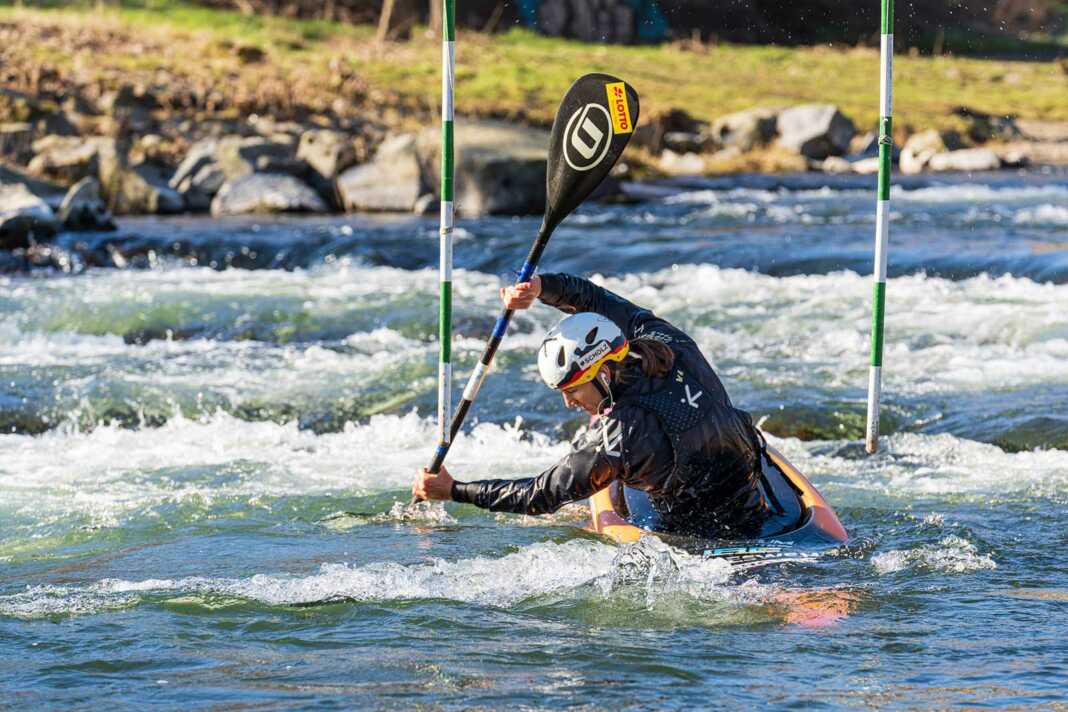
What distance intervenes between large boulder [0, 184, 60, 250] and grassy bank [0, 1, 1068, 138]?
7172 mm

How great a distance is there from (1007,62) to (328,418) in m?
30.0

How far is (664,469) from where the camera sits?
522 centimetres

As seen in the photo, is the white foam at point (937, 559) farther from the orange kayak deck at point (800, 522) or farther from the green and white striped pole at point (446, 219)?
the green and white striped pole at point (446, 219)

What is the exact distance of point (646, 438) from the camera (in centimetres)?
507

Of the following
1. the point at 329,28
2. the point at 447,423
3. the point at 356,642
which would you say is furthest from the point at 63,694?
the point at 329,28

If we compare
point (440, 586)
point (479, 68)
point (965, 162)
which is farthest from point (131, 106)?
point (440, 586)

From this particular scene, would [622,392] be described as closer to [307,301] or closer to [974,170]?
[307,301]

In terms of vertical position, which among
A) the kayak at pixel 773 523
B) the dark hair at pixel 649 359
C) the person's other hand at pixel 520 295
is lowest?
the kayak at pixel 773 523

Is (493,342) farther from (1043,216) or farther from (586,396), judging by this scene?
(1043,216)

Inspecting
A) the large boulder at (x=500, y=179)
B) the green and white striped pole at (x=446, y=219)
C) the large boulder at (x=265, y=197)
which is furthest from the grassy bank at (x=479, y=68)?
the green and white striped pole at (x=446, y=219)

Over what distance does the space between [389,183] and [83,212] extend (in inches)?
145

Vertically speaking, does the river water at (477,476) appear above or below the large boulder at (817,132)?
below

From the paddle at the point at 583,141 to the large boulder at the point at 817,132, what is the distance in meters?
16.9

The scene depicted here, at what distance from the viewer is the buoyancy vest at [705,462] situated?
16.8 ft
